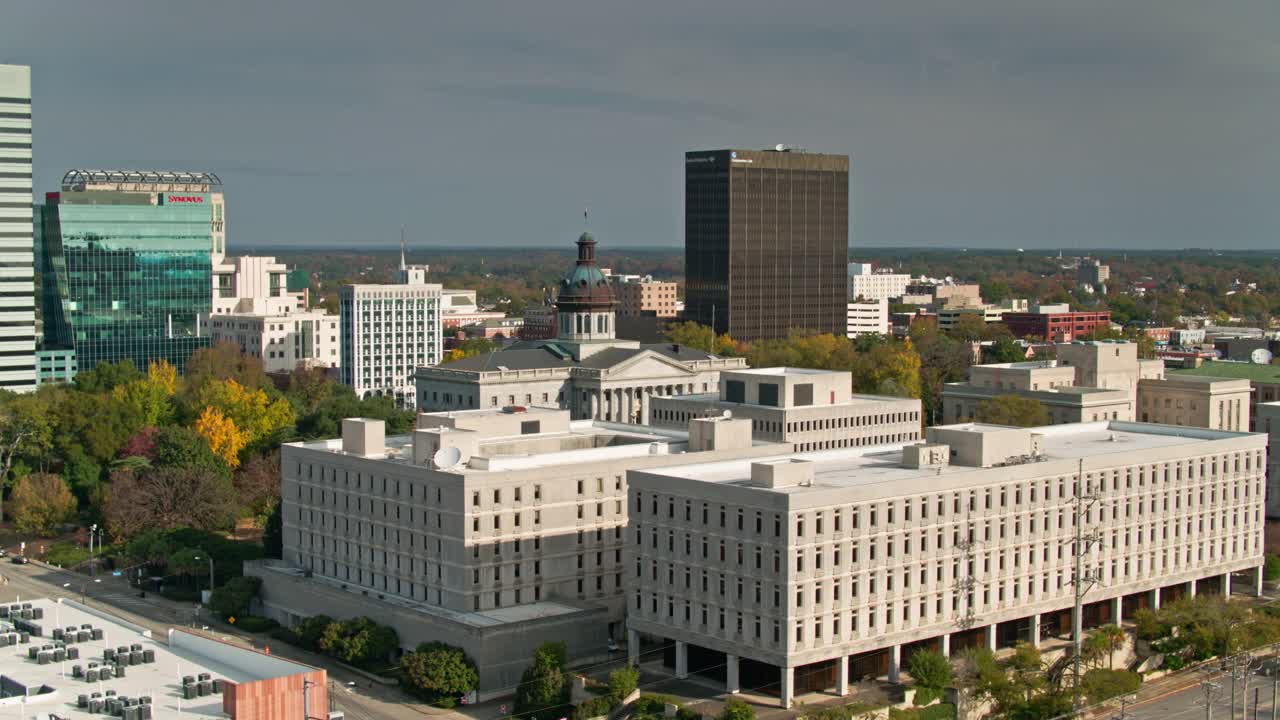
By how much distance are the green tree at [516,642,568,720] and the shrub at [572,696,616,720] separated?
2.56 metres

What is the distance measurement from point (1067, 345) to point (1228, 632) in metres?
69.2

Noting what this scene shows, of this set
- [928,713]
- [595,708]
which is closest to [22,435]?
[595,708]

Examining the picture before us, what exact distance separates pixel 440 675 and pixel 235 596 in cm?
2769

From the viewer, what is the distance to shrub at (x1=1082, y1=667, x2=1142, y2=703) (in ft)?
312

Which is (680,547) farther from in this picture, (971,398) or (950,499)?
(971,398)

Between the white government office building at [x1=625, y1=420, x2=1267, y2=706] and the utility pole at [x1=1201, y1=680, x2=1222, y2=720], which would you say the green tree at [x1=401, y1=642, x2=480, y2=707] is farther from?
the utility pole at [x1=1201, y1=680, x2=1222, y2=720]

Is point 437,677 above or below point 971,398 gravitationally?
below

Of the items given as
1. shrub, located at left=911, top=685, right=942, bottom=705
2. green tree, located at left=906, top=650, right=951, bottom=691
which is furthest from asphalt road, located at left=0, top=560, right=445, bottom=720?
green tree, located at left=906, top=650, right=951, bottom=691

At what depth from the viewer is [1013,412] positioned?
156875 mm

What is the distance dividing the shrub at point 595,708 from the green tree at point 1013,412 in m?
72.1

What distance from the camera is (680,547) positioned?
324 ft

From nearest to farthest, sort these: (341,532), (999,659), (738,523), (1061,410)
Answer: (738,523) → (999,659) → (341,532) → (1061,410)

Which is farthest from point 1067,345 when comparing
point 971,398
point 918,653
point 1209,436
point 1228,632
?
point 918,653

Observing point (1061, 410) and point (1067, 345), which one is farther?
point (1067, 345)
